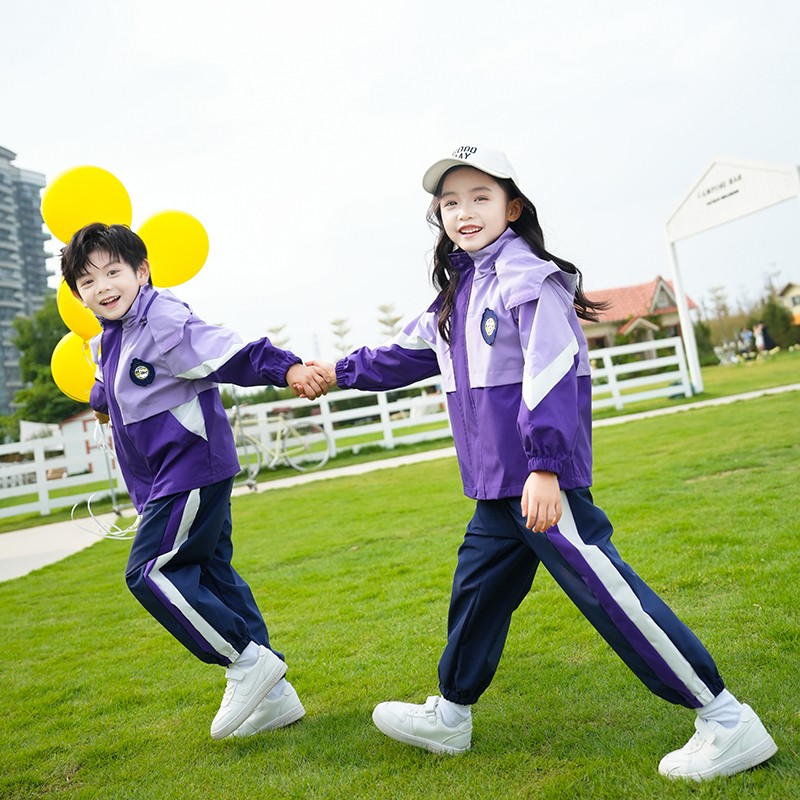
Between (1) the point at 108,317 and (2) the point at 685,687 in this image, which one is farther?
(1) the point at 108,317

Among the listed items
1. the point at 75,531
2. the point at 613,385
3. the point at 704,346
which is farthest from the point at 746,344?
the point at 75,531

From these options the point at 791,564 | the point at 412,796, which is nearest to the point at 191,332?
the point at 412,796

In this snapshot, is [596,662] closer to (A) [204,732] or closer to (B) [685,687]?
(B) [685,687]

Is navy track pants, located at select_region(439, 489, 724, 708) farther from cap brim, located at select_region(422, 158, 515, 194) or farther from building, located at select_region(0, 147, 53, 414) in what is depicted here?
building, located at select_region(0, 147, 53, 414)

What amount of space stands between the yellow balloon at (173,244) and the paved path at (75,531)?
2.78 meters

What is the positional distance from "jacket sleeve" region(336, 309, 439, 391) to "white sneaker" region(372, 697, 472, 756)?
92 cm

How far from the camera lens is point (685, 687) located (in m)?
1.95

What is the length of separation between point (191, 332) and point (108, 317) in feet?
0.89

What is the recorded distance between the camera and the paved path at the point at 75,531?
6.98 metres

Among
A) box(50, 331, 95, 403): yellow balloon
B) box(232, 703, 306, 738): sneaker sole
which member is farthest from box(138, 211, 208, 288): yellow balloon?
box(232, 703, 306, 738): sneaker sole

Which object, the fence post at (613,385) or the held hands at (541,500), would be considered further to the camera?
the fence post at (613,385)

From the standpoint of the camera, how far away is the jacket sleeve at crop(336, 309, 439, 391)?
248 cm

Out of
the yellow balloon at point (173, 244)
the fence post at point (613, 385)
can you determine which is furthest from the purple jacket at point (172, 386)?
the fence post at point (613, 385)

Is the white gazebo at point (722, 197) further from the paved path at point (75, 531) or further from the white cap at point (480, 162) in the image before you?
the white cap at point (480, 162)
